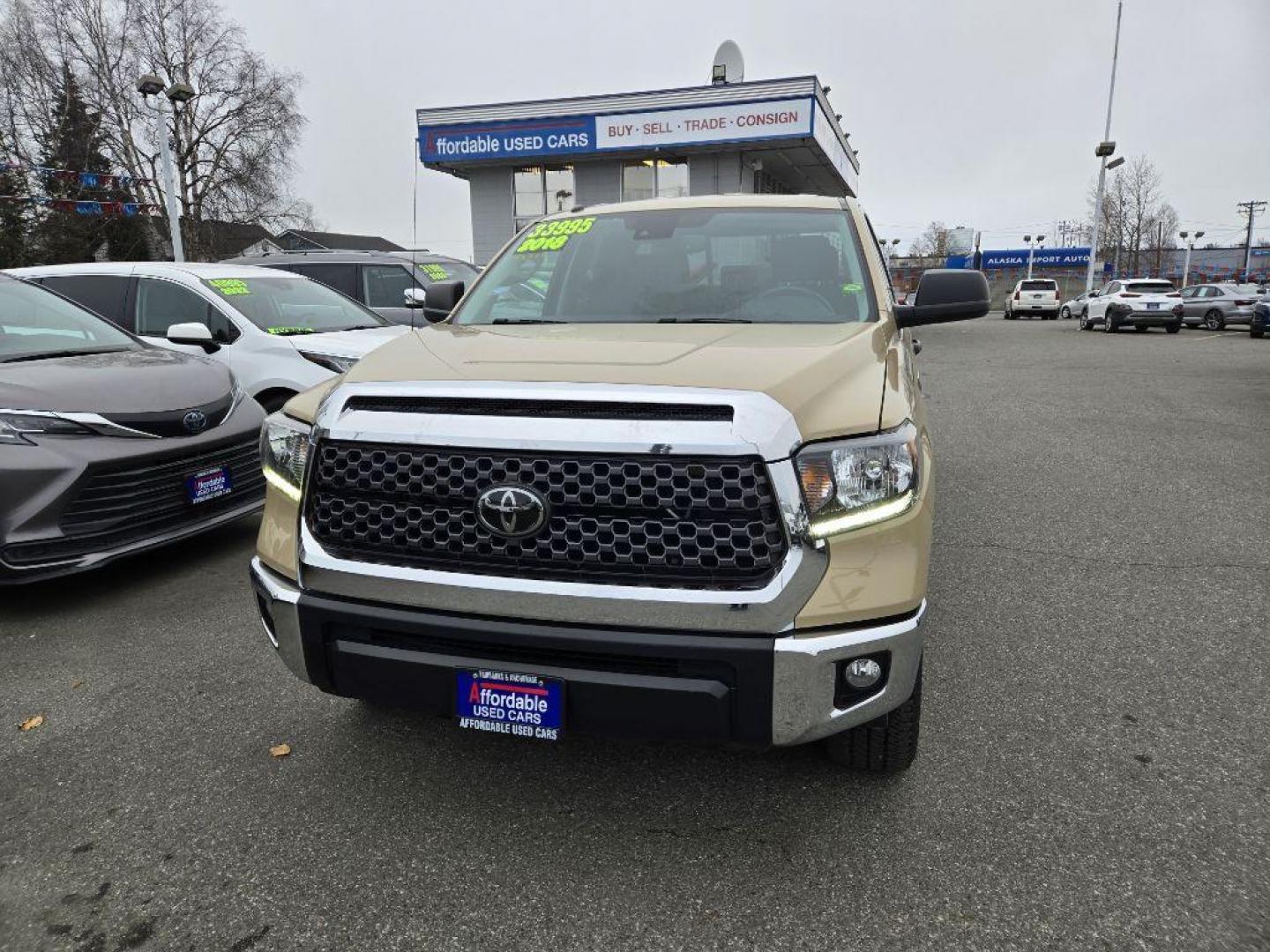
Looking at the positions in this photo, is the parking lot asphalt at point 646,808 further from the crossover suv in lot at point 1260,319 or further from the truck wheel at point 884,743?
the crossover suv in lot at point 1260,319

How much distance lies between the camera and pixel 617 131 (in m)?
20.6

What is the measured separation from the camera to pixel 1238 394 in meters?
10.6

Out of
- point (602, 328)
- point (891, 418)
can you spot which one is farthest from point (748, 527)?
point (602, 328)

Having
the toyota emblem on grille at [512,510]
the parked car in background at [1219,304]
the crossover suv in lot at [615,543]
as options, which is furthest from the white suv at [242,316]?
the parked car in background at [1219,304]

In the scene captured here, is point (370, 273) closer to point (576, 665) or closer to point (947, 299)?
point (947, 299)

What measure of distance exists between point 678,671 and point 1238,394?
11882 mm

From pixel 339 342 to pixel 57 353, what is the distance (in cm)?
201

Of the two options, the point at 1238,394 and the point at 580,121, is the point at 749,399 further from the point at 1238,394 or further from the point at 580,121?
the point at 580,121

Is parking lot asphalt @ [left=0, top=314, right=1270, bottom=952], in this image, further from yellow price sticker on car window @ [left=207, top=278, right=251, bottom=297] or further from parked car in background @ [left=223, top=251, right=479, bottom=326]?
parked car in background @ [left=223, top=251, right=479, bottom=326]

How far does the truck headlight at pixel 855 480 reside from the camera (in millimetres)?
1899

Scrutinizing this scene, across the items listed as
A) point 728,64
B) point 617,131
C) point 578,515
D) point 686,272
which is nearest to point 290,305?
point 686,272

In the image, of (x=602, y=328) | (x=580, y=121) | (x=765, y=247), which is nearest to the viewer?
(x=602, y=328)

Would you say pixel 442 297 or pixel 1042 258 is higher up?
pixel 1042 258

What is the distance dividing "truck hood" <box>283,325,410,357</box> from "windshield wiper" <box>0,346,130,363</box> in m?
1.37
